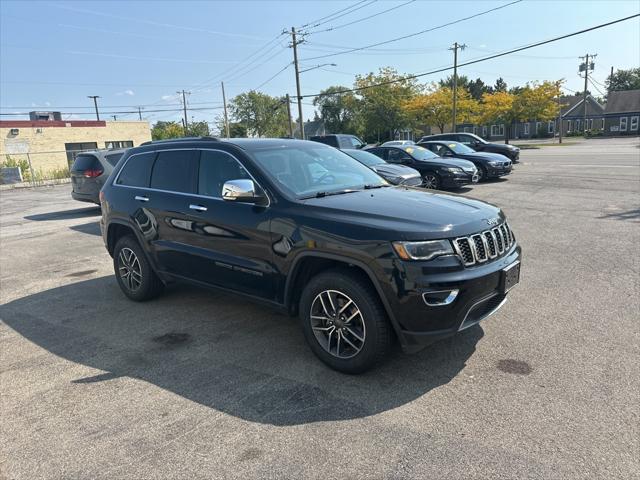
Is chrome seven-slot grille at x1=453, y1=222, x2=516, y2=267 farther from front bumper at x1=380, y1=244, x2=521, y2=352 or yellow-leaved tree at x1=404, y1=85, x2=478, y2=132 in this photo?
yellow-leaved tree at x1=404, y1=85, x2=478, y2=132

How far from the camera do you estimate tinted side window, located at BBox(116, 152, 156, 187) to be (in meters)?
5.29

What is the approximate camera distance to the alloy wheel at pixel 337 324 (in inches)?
136

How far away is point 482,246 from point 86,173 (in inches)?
458

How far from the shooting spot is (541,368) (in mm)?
3564

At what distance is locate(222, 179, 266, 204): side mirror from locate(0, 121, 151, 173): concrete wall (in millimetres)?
29541

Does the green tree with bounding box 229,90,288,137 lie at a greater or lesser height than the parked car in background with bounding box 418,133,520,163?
greater

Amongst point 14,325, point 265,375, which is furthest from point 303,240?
point 14,325

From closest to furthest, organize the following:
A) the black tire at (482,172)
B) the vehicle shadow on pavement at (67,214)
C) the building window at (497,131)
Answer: the vehicle shadow on pavement at (67,214) → the black tire at (482,172) → the building window at (497,131)

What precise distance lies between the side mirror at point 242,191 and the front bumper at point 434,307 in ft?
4.68

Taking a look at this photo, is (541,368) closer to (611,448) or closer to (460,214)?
(611,448)

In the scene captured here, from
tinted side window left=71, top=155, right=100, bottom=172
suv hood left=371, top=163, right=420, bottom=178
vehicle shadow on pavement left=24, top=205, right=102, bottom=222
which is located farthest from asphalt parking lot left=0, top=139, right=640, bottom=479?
vehicle shadow on pavement left=24, top=205, right=102, bottom=222

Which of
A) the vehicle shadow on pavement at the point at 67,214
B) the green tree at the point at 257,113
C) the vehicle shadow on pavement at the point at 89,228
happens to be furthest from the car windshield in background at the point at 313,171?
the green tree at the point at 257,113

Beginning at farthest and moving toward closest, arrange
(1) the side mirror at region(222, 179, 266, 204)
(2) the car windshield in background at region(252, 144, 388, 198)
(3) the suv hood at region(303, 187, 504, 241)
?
(2) the car windshield in background at region(252, 144, 388, 198), (1) the side mirror at region(222, 179, 266, 204), (3) the suv hood at region(303, 187, 504, 241)

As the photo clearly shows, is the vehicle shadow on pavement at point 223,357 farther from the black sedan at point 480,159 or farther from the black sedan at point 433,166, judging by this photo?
the black sedan at point 480,159
